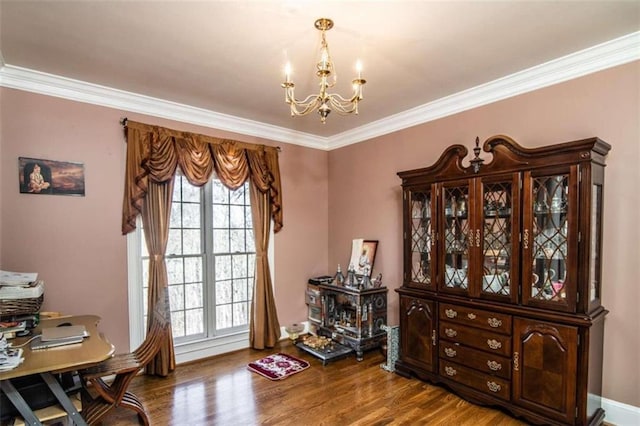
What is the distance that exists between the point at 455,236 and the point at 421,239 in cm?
36

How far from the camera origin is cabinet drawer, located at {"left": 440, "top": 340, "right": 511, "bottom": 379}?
8.84 feet

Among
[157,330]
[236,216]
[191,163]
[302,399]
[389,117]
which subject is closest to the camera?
[302,399]

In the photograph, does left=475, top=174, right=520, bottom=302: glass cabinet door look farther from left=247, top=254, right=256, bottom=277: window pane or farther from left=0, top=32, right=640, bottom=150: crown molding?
left=247, top=254, right=256, bottom=277: window pane

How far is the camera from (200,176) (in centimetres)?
381

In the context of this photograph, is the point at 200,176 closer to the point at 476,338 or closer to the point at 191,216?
the point at 191,216

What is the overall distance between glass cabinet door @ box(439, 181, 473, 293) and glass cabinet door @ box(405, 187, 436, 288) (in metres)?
0.11

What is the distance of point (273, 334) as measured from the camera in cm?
425

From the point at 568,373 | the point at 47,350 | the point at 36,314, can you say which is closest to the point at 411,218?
the point at 568,373

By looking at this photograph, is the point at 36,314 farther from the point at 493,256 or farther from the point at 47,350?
the point at 493,256

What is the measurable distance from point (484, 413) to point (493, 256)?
4.15 feet

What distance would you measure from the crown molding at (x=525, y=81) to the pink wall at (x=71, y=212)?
2.56 metres

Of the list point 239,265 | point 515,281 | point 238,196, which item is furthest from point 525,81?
point 239,265

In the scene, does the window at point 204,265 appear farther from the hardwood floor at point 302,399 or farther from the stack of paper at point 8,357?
the stack of paper at point 8,357

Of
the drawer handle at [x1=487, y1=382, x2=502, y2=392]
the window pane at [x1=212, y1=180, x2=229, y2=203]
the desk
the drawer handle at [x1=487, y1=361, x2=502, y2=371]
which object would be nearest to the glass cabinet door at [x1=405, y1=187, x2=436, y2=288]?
the drawer handle at [x1=487, y1=361, x2=502, y2=371]
